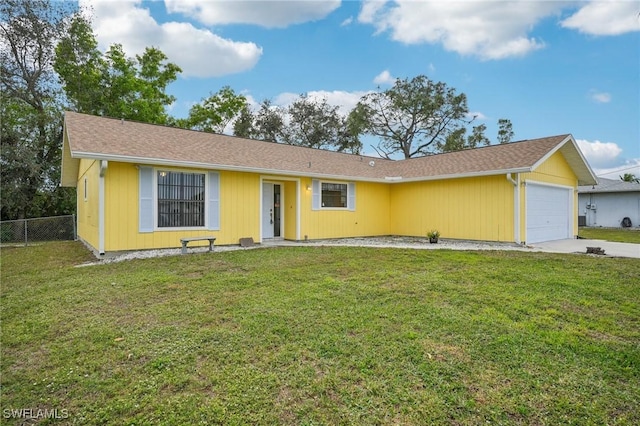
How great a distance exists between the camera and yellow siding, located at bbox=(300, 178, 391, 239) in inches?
479

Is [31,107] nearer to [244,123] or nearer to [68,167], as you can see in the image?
[68,167]

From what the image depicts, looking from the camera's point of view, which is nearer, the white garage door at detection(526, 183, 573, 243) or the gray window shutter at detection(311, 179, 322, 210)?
the white garage door at detection(526, 183, 573, 243)

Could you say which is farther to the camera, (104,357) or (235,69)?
(235,69)

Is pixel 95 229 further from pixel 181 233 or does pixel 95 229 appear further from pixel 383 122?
pixel 383 122

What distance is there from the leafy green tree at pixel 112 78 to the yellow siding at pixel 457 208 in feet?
Result: 57.1

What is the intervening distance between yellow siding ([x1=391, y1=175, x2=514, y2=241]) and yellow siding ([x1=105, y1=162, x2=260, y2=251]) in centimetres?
644

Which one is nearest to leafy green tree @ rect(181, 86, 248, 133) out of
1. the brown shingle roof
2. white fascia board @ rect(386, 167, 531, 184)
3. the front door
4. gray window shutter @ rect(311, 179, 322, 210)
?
the brown shingle roof

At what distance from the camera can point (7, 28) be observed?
17.0 metres

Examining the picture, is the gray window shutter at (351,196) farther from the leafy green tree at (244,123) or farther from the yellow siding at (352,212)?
the leafy green tree at (244,123)

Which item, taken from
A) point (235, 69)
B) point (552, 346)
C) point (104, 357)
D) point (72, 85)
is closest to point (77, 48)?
point (72, 85)

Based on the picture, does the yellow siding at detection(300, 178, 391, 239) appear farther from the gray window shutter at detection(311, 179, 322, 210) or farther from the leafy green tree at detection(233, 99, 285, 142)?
the leafy green tree at detection(233, 99, 285, 142)

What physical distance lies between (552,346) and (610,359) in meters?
0.43

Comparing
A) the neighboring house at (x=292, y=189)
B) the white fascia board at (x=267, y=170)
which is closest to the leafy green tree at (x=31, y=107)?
the neighboring house at (x=292, y=189)

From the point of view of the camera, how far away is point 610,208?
70.8ft
